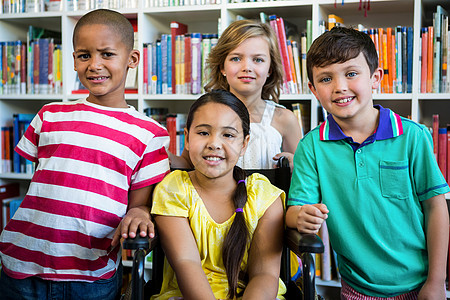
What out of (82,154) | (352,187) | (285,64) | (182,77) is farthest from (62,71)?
(352,187)

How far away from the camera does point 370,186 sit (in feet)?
4.56

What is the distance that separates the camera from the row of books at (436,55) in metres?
2.12

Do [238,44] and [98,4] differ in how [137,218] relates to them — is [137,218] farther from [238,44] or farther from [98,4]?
[98,4]

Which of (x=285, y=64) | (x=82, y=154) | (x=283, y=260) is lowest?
(x=283, y=260)

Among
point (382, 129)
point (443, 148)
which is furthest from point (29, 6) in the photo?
point (443, 148)

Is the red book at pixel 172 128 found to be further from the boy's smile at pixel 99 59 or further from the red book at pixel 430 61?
the red book at pixel 430 61

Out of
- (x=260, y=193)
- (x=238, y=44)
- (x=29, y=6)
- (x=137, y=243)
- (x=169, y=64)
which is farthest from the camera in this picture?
(x=29, y=6)

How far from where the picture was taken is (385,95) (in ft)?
7.20

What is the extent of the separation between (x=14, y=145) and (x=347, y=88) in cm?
211

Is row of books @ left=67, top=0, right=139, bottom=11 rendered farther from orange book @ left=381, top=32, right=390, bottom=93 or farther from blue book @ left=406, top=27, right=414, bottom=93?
blue book @ left=406, top=27, right=414, bottom=93

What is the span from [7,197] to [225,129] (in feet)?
6.65

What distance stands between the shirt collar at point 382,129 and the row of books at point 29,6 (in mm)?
1889

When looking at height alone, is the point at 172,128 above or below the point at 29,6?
below

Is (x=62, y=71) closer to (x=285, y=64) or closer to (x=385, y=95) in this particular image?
(x=285, y=64)
